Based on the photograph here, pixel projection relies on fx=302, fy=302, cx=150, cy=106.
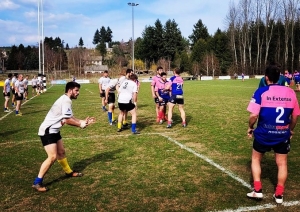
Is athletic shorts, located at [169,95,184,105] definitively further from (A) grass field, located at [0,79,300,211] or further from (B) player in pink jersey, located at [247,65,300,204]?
(B) player in pink jersey, located at [247,65,300,204]

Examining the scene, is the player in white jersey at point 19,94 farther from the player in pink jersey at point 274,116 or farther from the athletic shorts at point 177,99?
the player in pink jersey at point 274,116

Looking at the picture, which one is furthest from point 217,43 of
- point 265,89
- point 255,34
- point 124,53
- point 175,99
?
point 265,89

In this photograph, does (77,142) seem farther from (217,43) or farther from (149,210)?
(217,43)

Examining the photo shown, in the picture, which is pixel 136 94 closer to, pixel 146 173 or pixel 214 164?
pixel 214 164

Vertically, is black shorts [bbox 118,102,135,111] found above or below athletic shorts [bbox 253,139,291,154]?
above

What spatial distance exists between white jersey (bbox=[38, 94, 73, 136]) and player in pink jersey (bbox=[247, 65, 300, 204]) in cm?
317

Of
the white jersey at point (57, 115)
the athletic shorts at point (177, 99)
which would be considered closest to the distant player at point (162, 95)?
the athletic shorts at point (177, 99)

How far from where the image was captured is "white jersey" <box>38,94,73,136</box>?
217 inches

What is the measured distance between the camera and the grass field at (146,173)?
480 cm

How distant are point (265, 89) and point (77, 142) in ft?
20.5

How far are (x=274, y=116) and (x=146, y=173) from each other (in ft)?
9.27

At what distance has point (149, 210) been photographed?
179 inches

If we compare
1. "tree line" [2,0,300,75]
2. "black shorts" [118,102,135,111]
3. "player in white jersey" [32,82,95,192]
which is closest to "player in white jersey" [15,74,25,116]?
"black shorts" [118,102,135,111]

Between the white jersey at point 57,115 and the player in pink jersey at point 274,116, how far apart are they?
3169mm
